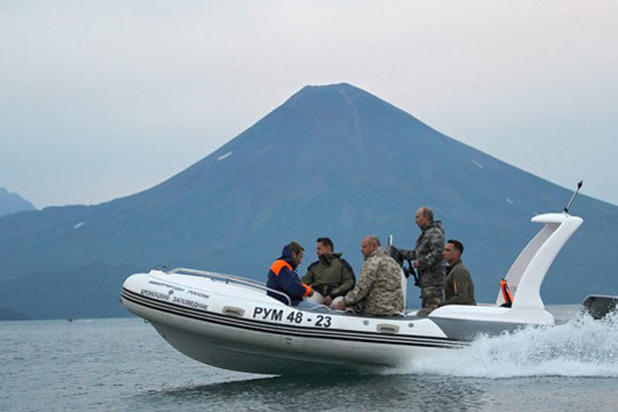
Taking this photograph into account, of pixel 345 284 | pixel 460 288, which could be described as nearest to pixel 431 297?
pixel 460 288

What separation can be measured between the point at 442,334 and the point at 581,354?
80.9 inches

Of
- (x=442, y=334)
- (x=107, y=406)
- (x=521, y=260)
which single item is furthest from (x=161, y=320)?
(x=521, y=260)

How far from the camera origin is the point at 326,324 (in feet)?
49.6

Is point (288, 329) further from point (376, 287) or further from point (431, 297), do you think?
point (431, 297)

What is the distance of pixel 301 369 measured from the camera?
15.8 metres

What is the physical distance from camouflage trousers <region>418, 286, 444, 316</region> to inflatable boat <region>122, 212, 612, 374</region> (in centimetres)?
22

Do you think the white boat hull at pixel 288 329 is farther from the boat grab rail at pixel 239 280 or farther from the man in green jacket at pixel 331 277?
the man in green jacket at pixel 331 277

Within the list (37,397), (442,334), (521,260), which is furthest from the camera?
(37,397)

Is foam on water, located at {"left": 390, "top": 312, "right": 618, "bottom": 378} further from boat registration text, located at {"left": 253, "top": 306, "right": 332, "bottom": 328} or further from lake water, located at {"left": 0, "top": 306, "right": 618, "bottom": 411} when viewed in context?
boat registration text, located at {"left": 253, "top": 306, "right": 332, "bottom": 328}

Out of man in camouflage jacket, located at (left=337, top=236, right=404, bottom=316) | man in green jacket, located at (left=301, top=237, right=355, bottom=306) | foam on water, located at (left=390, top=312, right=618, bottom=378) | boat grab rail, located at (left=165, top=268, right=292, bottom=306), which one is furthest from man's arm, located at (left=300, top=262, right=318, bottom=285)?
foam on water, located at (left=390, top=312, right=618, bottom=378)

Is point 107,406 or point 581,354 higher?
point 581,354

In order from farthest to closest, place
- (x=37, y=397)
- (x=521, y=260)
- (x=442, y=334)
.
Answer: (x=37, y=397)
(x=521, y=260)
(x=442, y=334)

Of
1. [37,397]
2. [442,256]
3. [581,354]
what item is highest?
[442,256]

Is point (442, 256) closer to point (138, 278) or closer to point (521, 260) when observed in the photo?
point (521, 260)
